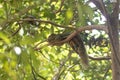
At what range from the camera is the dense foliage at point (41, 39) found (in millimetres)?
1399

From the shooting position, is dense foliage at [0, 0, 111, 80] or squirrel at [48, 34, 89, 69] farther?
squirrel at [48, 34, 89, 69]

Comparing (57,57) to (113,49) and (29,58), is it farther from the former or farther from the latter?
(29,58)

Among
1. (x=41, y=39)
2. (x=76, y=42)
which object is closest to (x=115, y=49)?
(x=76, y=42)

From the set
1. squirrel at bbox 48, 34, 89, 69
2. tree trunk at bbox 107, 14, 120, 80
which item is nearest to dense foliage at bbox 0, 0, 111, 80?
squirrel at bbox 48, 34, 89, 69

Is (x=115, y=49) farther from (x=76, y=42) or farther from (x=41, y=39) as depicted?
(x=41, y=39)

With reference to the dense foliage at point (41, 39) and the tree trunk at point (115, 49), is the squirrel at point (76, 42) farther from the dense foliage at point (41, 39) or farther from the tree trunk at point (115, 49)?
the tree trunk at point (115, 49)

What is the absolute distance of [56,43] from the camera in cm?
305

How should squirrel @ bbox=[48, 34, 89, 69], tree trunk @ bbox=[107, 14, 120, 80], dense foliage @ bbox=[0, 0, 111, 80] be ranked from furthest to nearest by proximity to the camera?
squirrel @ bbox=[48, 34, 89, 69] → tree trunk @ bbox=[107, 14, 120, 80] → dense foliage @ bbox=[0, 0, 111, 80]

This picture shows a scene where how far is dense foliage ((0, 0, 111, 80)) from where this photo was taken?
55.1 inches

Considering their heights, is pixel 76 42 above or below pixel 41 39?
below

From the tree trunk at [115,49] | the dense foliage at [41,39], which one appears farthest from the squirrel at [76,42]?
the tree trunk at [115,49]

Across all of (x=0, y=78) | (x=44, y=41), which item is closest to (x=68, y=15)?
(x=0, y=78)

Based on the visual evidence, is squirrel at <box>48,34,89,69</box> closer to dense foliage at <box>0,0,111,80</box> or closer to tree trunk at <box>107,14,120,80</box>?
dense foliage at <box>0,0,111,80</box>

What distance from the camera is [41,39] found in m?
2.66
